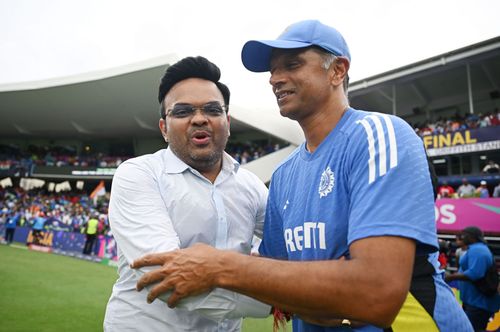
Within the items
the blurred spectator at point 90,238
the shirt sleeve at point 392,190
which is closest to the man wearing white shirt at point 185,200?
the shirt sleeve at point 392,190

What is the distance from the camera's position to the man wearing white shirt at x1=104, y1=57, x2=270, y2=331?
182 centimetres

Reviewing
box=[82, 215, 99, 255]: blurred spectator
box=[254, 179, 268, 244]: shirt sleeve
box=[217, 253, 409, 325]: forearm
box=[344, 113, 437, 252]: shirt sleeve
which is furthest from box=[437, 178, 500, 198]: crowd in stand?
box=[82, 215, 99, 255]: blurred spectator

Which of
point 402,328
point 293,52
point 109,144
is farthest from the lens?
point 109,144

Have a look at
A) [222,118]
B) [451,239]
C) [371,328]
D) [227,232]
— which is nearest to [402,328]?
[371,328]

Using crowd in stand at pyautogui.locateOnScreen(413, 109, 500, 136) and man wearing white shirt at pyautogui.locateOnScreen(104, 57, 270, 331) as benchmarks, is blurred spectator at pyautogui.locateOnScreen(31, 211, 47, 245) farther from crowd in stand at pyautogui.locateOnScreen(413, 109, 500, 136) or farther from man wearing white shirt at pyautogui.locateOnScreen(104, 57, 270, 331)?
man wearing white shirt at pyautogui.locateOnScreen(104, 57, 270, 331)

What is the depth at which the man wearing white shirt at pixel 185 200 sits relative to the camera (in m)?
1.82

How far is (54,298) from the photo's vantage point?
7695 millimetres

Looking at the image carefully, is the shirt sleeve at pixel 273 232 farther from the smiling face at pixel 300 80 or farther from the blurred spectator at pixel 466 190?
the blurred spectator at pixel 466 190

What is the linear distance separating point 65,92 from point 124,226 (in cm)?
3108

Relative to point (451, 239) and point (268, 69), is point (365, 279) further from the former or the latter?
point (451, 239)

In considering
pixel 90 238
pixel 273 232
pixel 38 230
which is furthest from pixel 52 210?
pixel 273 232

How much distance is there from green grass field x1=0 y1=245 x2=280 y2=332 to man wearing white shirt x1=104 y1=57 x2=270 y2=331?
4394 mm

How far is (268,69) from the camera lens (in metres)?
2.04

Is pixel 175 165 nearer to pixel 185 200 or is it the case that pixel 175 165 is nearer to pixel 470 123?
pixel 185 200
